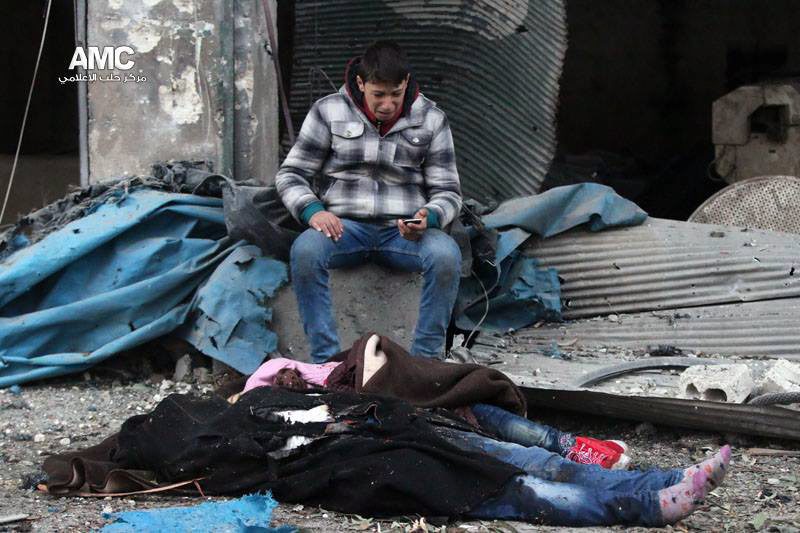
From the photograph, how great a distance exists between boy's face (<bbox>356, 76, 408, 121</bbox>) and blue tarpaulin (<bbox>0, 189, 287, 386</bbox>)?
86 cm

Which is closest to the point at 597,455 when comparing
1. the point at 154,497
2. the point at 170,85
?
the point at 154,497

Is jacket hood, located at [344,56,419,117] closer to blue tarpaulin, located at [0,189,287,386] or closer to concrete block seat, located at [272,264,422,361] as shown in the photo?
concrete block seat, located at [272,264,422,361]

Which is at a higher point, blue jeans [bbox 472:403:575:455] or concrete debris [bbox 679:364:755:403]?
concrete debris [bbox 679:364:755:403]

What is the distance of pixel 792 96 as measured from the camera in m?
8.47

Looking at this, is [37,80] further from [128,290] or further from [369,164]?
[369,164]

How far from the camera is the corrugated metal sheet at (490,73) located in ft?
23.9

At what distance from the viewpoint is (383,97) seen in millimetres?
5375

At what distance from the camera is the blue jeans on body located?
391cm

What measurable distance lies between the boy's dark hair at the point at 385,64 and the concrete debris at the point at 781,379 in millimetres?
1797

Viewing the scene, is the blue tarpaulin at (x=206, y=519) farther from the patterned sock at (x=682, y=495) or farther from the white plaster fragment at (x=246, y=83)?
the white plaster fragment at (x=246, y=83)

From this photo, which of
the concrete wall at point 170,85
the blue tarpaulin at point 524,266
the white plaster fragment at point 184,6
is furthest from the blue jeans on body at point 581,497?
the white plaster fragment at point 184,6

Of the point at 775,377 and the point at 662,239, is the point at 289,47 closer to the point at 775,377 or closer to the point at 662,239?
the point at 662,239

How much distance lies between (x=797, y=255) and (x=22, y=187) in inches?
233

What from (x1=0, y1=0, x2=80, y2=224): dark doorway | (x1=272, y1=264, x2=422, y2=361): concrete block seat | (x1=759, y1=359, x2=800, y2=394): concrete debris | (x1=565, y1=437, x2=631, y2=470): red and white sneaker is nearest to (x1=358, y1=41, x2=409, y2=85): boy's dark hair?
(x1=272, y1=264, x2=422, y2=361): concrete block seat
